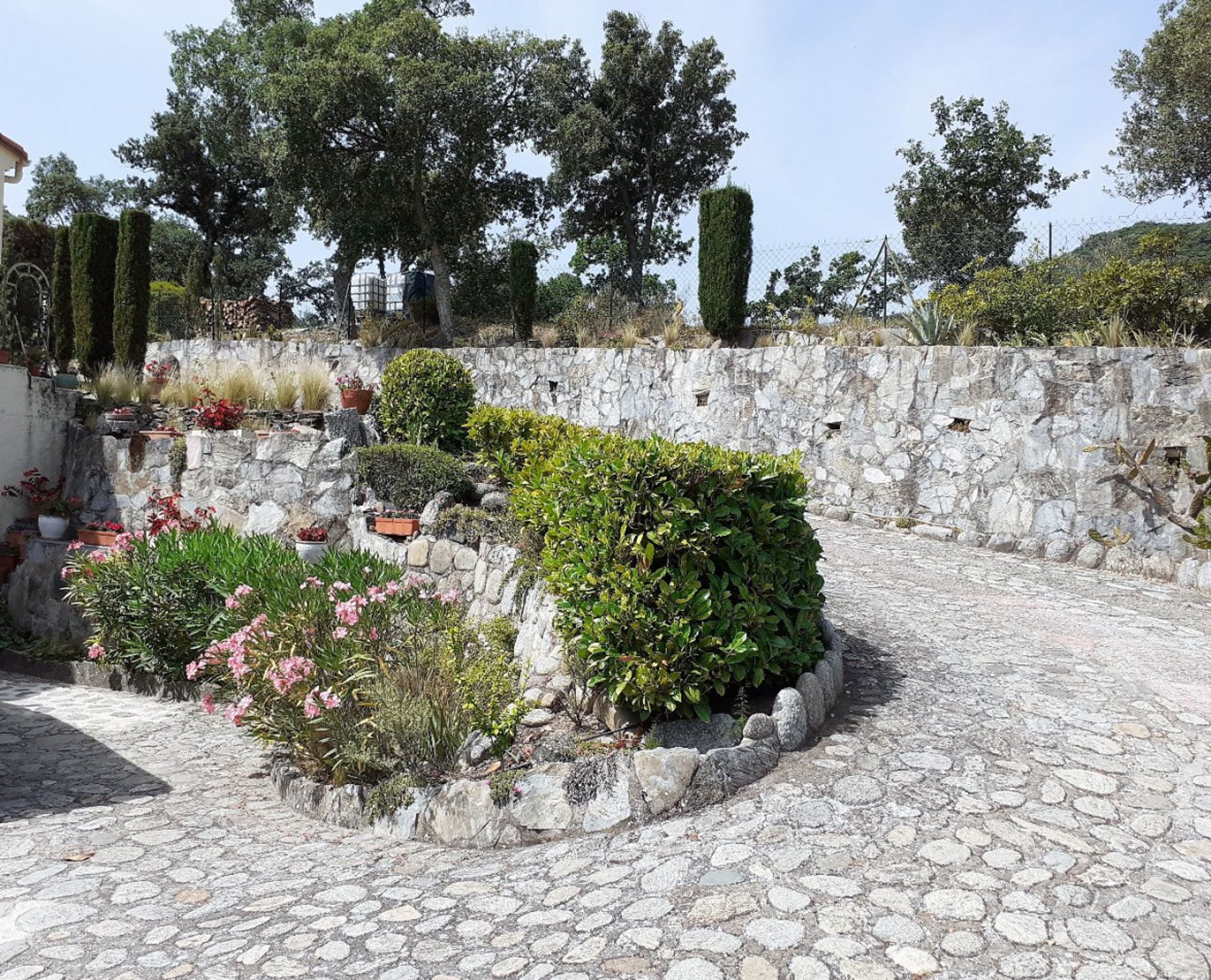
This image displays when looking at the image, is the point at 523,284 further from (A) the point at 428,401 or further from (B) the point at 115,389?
(A) the point at 428,401

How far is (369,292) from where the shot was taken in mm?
24766

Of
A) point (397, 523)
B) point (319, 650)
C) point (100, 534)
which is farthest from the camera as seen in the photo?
A: point (100, 534)

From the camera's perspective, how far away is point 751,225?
48.7ft

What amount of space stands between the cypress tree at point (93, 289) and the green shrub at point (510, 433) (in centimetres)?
910

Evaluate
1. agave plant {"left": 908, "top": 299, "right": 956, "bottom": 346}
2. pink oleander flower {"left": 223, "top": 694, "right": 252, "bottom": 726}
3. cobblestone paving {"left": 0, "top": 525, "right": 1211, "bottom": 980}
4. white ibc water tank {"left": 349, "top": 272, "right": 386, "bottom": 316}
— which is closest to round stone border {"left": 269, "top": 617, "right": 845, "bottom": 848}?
cobblestone paving {"left": 0, "top": 525, "right": 1211, "bottom": 980}

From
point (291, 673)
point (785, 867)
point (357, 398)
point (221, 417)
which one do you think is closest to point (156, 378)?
point (221, 417)

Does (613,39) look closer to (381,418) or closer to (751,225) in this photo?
(751,225)

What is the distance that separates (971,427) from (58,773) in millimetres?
9154

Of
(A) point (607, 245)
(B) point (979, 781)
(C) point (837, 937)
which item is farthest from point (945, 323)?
(A) point (607, 245)

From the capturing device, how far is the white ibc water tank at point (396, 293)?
24.2 m

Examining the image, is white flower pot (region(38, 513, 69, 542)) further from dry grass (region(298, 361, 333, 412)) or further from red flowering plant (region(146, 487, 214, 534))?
dry grass (region(298, 361, 333, 412))

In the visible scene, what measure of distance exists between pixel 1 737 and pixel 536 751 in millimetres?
4621

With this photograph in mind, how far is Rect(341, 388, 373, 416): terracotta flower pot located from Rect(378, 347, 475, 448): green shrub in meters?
2.11

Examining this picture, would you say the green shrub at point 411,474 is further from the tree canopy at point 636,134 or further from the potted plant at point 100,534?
the tree canopy at point 636,134
